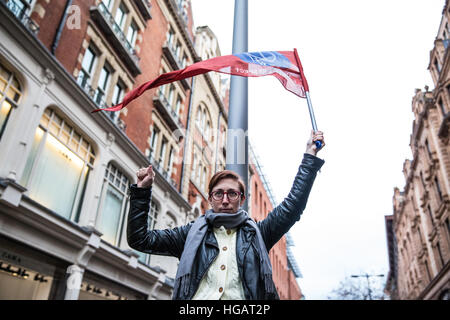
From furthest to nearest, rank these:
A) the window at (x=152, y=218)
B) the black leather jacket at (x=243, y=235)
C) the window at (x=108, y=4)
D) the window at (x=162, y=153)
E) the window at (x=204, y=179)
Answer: the window at (x=204, y=179), the window at (x=162, y=153), the window at (x=152, y=218), the window at (x=108, y=4), the black leather jacket at (x=243, y=235)

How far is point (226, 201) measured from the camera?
9.17ft

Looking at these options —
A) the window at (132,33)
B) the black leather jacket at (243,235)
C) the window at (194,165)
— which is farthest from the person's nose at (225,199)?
the window at (194,165)

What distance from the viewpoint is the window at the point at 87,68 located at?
13.4 m

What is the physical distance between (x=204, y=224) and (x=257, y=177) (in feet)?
111

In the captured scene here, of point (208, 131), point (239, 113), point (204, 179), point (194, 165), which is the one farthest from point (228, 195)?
point (208, 131)

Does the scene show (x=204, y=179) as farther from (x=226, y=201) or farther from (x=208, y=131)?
(x=226, y=201)

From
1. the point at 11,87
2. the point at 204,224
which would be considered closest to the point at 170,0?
the point at 11,87

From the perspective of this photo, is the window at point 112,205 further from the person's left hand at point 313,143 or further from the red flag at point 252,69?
the person's left hand at point 313,143

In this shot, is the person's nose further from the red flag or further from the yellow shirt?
the red flag

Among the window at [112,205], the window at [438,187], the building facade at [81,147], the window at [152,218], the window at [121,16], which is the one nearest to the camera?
the building facade at [81,147]

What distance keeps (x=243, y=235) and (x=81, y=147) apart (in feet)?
38.2

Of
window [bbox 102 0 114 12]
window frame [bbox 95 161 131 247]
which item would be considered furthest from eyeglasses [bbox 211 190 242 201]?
window [bbox 102 0 114 12]

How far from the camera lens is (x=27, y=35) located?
1027cm

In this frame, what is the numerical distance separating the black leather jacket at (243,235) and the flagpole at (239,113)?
78 cm
